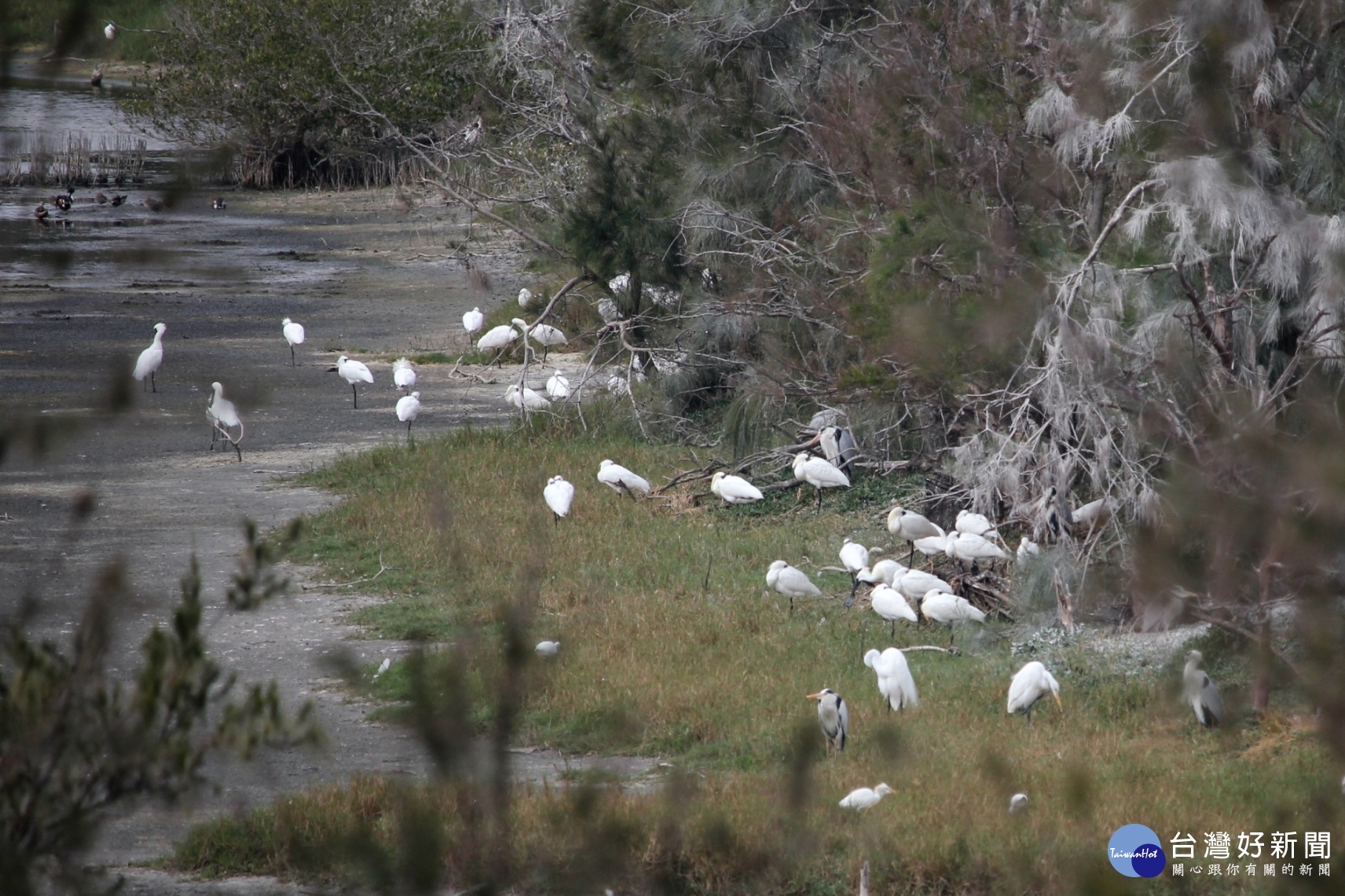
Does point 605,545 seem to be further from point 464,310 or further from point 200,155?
point 464,310

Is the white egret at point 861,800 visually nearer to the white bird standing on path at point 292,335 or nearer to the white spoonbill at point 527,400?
the white spoonbill at point 527,400

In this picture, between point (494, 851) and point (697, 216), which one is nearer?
point (494, 851)

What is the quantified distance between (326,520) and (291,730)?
8.08 m

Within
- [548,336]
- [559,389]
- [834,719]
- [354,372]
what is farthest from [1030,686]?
[548,336]

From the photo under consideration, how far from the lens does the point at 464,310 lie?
2258 cm

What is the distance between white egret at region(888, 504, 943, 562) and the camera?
918cm

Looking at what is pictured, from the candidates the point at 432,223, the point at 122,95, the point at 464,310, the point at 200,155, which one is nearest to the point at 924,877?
the point at 200,155

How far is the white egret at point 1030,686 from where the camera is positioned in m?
6.80

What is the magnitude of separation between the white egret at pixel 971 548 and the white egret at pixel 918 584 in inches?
7.8

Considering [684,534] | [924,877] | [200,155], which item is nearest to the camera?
[200,155]

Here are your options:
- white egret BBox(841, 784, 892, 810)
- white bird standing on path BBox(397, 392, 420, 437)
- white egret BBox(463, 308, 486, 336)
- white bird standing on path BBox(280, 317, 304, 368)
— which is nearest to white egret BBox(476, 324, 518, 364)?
white egret BBox(463, 308, 486, 336)

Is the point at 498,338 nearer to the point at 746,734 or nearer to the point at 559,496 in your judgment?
the point at 559,496

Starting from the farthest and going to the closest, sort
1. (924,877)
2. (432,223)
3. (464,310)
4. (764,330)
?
(432,223)
(464,310)
(764,330)
(924,877)

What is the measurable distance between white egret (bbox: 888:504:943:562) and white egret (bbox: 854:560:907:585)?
Result: 1.29 feet
